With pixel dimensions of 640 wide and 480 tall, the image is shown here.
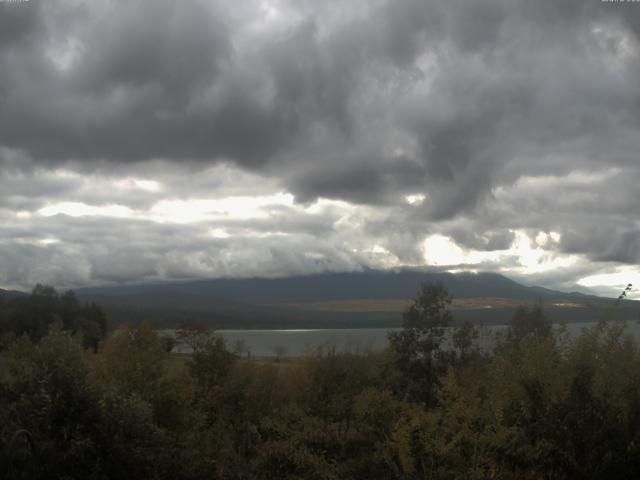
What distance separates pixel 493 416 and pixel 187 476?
11.8 m

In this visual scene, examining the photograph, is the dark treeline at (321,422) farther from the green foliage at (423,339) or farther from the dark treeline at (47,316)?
the dark treeline at (47,316)

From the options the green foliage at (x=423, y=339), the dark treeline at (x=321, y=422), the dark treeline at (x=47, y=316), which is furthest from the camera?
the dark treeline at (x=47, y=316)

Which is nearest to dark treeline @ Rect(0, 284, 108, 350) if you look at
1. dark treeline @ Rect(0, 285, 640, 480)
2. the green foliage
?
the green foliage

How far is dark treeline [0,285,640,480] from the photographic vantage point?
20078mm

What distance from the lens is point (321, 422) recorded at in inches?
1309

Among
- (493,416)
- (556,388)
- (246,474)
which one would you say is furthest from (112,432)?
(556,388)

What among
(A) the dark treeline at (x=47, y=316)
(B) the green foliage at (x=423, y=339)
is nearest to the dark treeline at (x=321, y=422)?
(B) the green foliage at (x=423, y=339)

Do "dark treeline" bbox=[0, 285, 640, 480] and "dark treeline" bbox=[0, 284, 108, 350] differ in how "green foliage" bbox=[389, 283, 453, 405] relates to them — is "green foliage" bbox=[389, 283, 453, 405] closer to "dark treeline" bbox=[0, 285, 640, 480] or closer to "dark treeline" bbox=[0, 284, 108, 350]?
"dark treeline" bbox=[0, 285, 640, 480]

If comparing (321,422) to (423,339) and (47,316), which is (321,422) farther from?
(47,316)

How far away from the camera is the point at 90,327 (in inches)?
4158

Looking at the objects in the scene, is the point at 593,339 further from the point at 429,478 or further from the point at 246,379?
the point at 246,379

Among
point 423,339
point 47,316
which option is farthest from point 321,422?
point 47,316

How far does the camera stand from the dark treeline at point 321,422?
20.1 m

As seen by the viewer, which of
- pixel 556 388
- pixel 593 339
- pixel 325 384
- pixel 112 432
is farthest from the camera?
pixel 325 384
